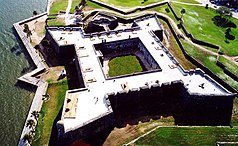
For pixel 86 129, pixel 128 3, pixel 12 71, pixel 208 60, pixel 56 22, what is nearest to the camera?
pixel 86 129

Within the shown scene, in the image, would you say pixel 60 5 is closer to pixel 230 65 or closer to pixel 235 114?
pixel 230 65

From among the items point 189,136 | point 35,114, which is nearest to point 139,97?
point 189,136

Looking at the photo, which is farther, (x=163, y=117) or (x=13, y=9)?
(x=13, y=9)

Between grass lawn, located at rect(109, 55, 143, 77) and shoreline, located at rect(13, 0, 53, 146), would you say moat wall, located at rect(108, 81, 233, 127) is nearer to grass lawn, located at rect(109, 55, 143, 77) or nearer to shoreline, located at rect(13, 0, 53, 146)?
grass lawn, located at rect(109, 55, 143, 77)

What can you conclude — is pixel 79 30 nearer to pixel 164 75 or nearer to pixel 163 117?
pixel 164 75

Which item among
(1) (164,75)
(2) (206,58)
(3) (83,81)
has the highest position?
(2) (206,58)

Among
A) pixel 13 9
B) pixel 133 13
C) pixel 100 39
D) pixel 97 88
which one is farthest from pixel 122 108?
pixel 13 9
